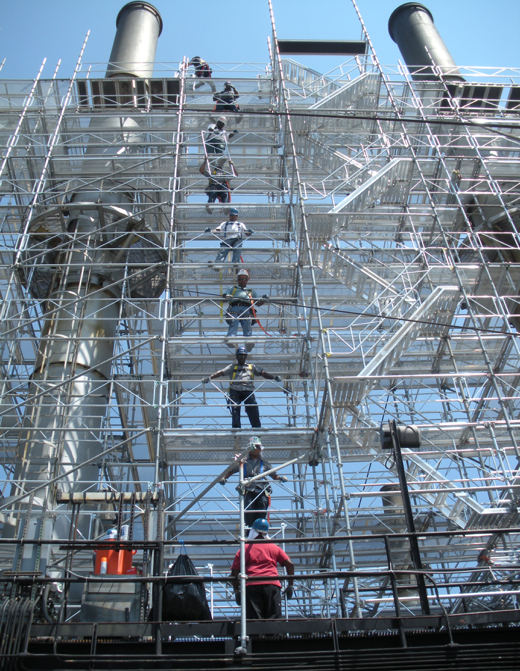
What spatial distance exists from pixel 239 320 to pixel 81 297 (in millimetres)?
3971

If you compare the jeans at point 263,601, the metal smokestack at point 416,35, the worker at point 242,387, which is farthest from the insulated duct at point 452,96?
the jeans at point 263,601

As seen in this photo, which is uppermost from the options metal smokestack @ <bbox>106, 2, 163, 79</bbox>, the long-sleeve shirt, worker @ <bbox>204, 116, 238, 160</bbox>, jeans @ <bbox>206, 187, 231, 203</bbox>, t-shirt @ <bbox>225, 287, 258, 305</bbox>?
metal smokestack @ <bbox>106, 2, 163, 79</bbox>

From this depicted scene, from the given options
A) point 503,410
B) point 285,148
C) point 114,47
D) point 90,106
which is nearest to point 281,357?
point 503,410

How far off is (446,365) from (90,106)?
14.9 m

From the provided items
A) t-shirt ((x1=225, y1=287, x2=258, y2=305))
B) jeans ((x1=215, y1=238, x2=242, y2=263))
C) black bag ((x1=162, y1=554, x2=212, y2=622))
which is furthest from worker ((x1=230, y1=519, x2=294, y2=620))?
jeans ((x1=215, y1=238, x2=242, y2=263))

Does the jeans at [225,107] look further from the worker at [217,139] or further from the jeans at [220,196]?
the jeans at [220,196]

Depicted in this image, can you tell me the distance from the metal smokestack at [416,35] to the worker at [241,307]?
18201 mm

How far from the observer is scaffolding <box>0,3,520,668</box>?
1248 cm

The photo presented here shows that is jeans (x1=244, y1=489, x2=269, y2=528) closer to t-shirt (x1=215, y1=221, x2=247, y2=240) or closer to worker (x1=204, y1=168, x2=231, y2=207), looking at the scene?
t-shirt (x1=215, y1=221, x2=247, y2=240)

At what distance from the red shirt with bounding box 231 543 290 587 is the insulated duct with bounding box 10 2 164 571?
15.4 ft

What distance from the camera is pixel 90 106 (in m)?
23.9

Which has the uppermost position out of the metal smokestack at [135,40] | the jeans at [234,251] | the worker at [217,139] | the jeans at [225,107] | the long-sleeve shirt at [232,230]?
the metal smokestack at [135,40]

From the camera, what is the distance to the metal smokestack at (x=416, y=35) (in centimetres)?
3123

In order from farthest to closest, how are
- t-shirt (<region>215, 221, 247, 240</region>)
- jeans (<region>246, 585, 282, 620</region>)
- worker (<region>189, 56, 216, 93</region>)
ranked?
worker (<region>189, 56, 216, 93</region>) → t-shirt (<region>215, 221, 247, 240</region>) → jeans (<region>246, 585, 282, 620</region>)
